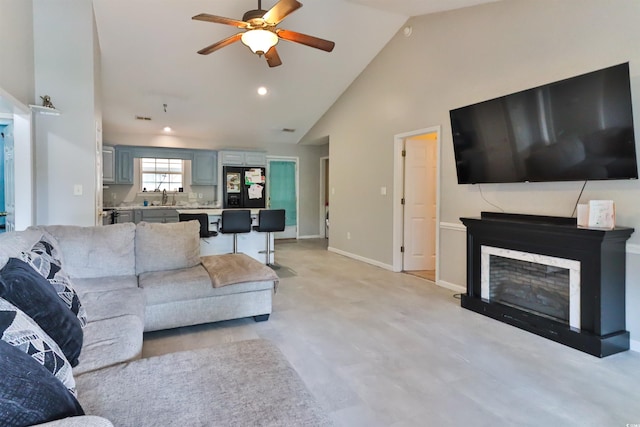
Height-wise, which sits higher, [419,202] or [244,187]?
[244,187]

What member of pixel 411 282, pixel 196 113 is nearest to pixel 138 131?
pixel 196 113

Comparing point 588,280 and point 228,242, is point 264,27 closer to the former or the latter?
point 228,242

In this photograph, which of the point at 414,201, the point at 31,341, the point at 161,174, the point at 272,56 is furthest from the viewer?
the point at 161,174

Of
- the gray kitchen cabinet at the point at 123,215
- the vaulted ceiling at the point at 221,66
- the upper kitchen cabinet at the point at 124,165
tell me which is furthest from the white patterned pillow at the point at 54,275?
the upper kitchen cabinet at the point at 124,165

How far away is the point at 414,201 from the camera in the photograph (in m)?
5.36

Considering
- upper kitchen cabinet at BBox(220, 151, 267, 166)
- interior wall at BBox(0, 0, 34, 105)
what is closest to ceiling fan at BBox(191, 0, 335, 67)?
interior wall at BBox(0, 0, 34, 105)

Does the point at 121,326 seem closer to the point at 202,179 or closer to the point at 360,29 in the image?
the point at 360,29

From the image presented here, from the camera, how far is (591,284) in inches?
108

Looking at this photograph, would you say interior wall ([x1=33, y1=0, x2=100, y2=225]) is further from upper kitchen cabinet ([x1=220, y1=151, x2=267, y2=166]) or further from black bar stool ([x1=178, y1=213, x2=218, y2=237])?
upper kitchen cabinet ([x1=220, y1=151, x2=267, y2=166])

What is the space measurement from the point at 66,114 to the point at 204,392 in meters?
3.98

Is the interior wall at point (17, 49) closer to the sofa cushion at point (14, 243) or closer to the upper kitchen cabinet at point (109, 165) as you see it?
the sofa cushion at point (14, 243)

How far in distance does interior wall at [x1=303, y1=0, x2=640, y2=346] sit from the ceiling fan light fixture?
2273mm

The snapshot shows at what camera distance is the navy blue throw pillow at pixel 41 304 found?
143 centimetres

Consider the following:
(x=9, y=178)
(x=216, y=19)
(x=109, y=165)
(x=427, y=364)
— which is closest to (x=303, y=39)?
(x=216, y=19)
